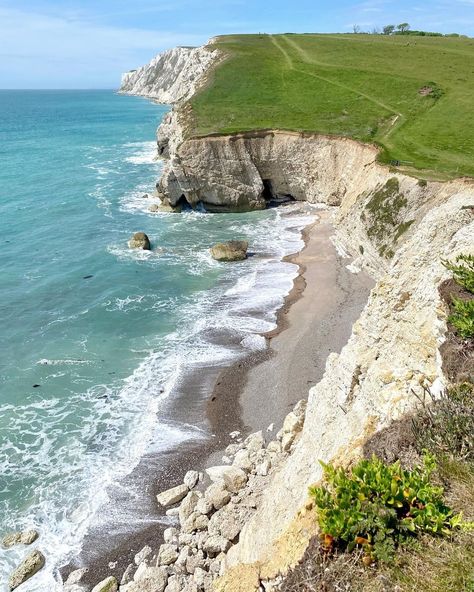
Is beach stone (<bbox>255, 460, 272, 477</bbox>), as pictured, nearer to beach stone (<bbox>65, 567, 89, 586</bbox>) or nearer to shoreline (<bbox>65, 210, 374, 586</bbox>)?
shoreline (<bbox>65, 210, 374, 586</bbox>)

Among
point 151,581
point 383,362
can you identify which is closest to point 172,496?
point 151,581

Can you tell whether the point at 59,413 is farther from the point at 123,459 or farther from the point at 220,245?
the point at 220,245

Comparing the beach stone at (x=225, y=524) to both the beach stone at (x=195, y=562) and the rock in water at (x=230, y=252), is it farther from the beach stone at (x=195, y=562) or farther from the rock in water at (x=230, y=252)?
the rock in water at (x=230, y=252)

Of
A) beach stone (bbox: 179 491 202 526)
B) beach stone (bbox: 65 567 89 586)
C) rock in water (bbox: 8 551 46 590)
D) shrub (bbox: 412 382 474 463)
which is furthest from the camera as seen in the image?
beach stone (bbox: 179 491 202 526)

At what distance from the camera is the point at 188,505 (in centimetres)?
1853

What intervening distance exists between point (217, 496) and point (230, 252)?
95.0ft

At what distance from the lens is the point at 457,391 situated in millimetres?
8867

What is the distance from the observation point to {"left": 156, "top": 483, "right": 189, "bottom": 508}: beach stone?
19344 mm

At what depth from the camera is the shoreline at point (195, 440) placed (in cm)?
1764

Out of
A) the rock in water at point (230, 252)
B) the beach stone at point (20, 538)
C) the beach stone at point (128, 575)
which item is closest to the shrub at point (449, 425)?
the beach stone at point (128, 575)

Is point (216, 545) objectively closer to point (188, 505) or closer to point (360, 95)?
point (188, 505)

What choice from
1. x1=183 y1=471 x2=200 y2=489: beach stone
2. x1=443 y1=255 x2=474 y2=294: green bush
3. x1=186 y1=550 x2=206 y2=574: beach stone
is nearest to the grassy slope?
x1=443 y1=255 x2=474 y2=294: green bush

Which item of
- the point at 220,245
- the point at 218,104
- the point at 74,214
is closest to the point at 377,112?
the point at 218,104

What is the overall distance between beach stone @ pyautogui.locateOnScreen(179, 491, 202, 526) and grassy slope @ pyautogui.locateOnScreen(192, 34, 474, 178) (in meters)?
32.4
